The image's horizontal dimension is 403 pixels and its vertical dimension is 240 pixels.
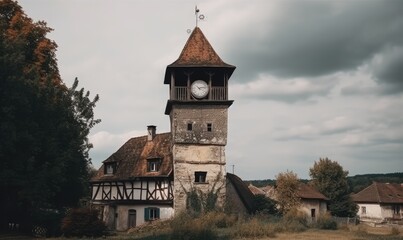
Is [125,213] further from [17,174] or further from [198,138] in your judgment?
[17,174]

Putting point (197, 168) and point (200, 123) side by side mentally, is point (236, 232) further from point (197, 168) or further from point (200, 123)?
point (200, 123)

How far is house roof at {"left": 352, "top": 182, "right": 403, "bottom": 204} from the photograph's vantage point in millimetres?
59969

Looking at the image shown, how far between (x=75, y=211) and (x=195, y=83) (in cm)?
1355

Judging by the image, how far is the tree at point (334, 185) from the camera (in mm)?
51844

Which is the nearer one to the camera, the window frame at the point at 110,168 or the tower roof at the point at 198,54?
the tower roof at the point at 198,54

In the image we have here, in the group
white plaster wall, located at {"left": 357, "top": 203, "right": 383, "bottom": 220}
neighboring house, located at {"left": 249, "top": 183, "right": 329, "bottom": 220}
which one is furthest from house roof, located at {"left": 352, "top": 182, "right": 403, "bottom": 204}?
neighboring house, located at {"left": 249, "top": 183, "right": 329, "bottom": 220}

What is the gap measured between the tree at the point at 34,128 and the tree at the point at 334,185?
1267 inches

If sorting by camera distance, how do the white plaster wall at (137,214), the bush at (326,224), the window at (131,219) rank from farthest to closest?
the window at (131,219)
the white plaster wall at (137,214)
the bush at (326,224)

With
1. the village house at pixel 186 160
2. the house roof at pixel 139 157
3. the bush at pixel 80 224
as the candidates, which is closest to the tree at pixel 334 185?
the village house at pixel 186 160

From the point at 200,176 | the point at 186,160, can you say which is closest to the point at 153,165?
the point at 186,160

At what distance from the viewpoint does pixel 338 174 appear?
5341 cm

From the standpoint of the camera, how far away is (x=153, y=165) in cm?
Result: 3397

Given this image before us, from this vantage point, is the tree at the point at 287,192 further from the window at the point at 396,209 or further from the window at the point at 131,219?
the window at the point at 396,209

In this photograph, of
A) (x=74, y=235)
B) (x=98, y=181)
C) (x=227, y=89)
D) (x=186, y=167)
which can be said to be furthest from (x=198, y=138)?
(x=74, y=235)
